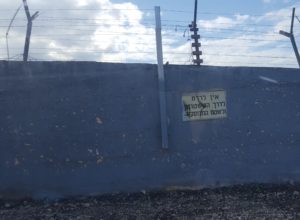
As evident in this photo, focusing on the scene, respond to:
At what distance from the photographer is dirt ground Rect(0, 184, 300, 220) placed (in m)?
6.05

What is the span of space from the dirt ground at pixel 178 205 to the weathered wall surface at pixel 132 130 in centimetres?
18

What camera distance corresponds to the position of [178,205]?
650 cm

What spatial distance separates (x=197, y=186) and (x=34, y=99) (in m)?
2.70

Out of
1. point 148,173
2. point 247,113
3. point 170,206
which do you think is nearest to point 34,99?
point 148,173

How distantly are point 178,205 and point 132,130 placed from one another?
134 centimetres

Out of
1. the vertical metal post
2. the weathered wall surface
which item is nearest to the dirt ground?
the weathered wall surface

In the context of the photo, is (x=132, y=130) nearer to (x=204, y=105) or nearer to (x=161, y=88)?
(x=161, y=88)

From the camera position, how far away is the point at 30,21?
7.74 meters

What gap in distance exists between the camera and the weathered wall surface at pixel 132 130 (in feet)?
22.8

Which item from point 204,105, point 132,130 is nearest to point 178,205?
point 132,130

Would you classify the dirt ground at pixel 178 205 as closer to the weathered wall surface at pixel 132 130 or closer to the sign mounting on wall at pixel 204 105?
the weathered wall surface at pixel 132 130

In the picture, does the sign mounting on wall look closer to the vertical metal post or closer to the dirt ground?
the vertical metal post

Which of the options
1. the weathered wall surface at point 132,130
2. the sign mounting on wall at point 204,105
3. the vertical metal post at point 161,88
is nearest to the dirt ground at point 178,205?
the weathered wall surface at point 132,130

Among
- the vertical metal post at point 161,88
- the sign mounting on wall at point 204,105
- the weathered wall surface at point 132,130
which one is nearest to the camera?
the weathered wall surface at point 132,130
